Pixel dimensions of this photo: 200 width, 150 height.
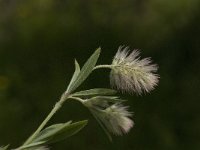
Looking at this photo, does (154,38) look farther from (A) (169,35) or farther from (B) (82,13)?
(B) (82,13)

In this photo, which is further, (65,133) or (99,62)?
(99,62)

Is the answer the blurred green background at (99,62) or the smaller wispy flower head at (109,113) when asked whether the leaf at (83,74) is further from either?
the blurred green background at (99,62)

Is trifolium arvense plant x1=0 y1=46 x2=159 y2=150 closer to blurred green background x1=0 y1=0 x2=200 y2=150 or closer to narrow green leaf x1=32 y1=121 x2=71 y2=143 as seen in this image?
narrow green leaf x1=32 y1=121 x2=71 y2=143

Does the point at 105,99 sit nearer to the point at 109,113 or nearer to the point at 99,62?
the point at 109,113

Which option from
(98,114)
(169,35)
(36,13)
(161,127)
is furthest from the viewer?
(36,13)

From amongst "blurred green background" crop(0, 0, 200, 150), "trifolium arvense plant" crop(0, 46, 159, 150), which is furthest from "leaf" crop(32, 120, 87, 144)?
"blurred green background" crop(0, 0, 200, 150)

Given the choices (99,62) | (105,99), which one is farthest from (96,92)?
(99,62)

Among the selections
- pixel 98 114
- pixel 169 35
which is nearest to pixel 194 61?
pixel 169 35
